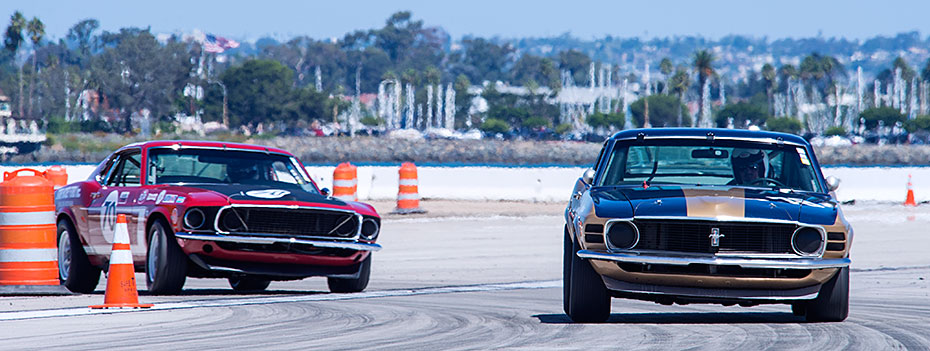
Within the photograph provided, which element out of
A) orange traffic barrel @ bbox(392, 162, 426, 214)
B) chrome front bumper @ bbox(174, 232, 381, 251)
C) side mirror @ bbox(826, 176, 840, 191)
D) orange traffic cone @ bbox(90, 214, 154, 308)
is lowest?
orange traffic barrel @ bbox(392, 162, 426, 214)

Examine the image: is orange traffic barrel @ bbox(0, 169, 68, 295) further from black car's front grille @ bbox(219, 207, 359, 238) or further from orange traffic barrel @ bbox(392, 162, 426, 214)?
orange traffic barrel @ bbox(392, 162, 426, 214)

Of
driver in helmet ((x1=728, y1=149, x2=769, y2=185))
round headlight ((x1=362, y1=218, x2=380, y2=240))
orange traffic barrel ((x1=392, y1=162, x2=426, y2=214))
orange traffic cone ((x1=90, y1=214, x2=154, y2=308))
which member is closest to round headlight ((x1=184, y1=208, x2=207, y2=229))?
orange traffic cone ((x1=90, y1=214, x2=154, y2=308))

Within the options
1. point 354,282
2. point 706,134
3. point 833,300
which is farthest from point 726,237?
point 354,282

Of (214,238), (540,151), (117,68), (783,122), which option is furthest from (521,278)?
(783,122)

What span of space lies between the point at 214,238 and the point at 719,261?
440 cm

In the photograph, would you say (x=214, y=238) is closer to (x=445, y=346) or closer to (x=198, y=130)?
(x=445, y=346)

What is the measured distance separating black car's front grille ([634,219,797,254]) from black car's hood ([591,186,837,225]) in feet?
0.26

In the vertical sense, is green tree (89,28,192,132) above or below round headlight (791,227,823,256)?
above

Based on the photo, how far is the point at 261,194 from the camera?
39.7ft

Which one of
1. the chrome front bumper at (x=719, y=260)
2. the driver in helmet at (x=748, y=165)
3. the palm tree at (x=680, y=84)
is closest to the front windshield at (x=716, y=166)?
the driver in helmet at (x=748, y=165)

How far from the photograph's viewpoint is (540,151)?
485 feet

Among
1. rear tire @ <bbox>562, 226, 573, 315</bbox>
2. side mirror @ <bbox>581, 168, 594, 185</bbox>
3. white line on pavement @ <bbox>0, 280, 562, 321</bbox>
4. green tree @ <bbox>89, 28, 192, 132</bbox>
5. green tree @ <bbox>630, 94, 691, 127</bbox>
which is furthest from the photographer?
green tree @ <bbox>630, 94, 691, 127</bbox>

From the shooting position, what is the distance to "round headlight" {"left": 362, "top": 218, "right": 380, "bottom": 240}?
40.8 feet

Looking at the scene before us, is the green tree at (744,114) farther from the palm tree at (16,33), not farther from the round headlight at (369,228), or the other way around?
the round headlight at (369,228)
